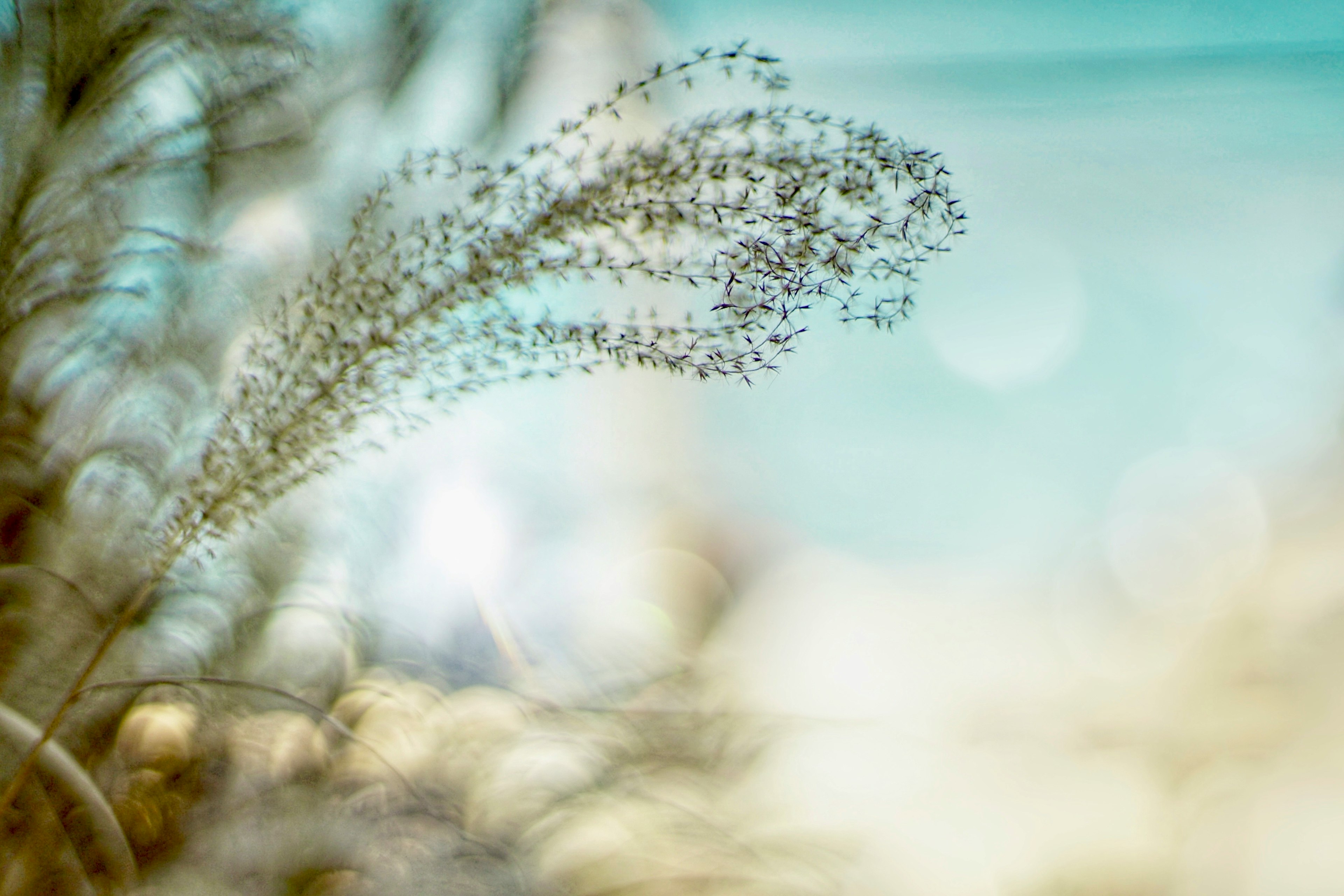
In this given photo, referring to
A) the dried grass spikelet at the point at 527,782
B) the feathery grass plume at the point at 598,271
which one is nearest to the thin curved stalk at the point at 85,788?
the feathery grass plume at the point at 598,271

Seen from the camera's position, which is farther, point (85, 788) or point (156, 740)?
point (156, 740)

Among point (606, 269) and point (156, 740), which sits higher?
point (606, 269)

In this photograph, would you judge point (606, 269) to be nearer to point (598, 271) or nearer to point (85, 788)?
point (598, 271)

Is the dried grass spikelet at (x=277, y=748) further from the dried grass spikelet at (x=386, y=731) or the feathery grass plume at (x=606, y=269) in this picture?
the feathery grass plume at (x=606, y=269)

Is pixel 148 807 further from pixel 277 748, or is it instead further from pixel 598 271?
pixel 598 271

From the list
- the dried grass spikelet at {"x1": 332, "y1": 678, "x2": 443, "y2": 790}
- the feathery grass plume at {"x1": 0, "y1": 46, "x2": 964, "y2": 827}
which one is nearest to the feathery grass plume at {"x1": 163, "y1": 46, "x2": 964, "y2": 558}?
the feathery grass plume at {"x1": 0, "y1": 46, "x2": 964, "y2": 827}

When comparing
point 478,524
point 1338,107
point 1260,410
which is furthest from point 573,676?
point 1338,107

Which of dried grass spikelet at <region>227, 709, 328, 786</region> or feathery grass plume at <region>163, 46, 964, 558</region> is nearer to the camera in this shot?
feathery grass plume at <region>163, 46, 964, 558</region>

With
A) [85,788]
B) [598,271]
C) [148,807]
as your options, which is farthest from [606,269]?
[148,807]

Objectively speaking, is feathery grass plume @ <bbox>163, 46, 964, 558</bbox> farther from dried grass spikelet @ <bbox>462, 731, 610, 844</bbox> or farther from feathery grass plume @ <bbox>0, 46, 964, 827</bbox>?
dried grass spikelet @ <bbox>462, 731, 610, 844</bbox>
